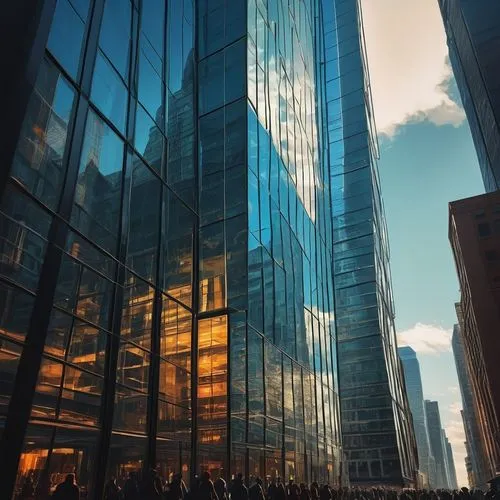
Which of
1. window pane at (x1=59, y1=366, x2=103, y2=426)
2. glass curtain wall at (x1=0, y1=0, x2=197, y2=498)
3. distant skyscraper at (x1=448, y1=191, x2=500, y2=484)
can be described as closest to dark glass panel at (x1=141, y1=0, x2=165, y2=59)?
glass curtain wall at (x1=0, y1=0, x2=197, y2=498)

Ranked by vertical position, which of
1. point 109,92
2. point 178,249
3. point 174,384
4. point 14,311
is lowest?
point 174,384

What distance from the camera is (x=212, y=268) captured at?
17.0 metres

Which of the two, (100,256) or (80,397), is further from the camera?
(100,256)

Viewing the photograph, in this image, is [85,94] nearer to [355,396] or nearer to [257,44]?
[257,44]

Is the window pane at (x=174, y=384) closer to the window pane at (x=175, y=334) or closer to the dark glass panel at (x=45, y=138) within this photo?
the window pane at (x=175, y=334)

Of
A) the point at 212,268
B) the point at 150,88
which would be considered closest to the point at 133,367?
the point at 212,268

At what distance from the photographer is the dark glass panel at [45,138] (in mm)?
9234

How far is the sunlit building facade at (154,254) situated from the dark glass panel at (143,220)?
2.4 inches

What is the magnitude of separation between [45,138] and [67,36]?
2.90 m

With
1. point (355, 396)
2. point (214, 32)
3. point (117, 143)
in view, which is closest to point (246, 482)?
point (117, 143)

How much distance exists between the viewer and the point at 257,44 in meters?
21.7

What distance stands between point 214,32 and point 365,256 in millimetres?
40023

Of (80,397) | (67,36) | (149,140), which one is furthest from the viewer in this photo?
(149,140)

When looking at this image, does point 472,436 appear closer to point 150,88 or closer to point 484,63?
point 484,63
